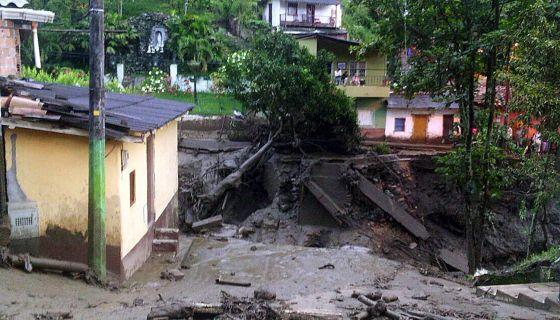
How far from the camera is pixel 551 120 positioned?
42.7 ft

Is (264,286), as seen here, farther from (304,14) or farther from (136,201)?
(304,14)

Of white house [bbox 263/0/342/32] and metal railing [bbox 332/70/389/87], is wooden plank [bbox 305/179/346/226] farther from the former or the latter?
A: white house [bbox 263/0/342/32]

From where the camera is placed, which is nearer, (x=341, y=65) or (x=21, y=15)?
(x=21, y=15)

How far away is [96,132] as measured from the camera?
9.58 meters

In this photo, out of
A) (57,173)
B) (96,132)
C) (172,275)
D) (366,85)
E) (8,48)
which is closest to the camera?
(96,132)

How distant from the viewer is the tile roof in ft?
32.7

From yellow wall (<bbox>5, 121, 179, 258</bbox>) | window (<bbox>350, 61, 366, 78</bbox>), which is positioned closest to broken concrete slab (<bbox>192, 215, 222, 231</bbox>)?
yellow wall (<bbox>5, 121, 179, 258</bbox>)

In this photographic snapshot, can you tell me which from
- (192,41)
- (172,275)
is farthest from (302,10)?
(172,275)

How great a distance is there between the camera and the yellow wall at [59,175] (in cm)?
1042

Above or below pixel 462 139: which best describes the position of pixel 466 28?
above

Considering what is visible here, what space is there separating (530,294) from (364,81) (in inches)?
890

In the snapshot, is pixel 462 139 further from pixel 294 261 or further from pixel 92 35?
pixel 92 35

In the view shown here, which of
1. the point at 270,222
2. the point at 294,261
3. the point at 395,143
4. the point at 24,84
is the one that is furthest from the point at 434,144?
the point at 24,84

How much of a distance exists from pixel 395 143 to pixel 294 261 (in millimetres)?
16943
